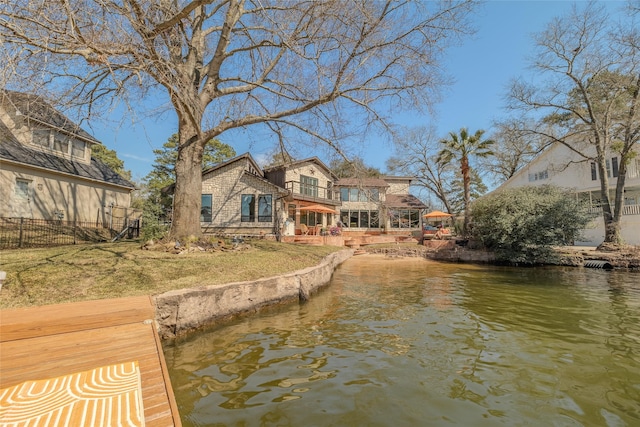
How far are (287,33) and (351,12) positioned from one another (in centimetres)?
176

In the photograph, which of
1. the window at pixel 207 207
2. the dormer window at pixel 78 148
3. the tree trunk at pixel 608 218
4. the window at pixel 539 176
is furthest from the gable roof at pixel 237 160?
the window at pixel 539 176

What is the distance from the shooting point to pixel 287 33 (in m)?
7.58

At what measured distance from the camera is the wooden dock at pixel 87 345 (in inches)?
76.4

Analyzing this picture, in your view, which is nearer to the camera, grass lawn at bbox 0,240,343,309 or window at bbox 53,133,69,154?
grass lawn at bbox 0,240,343,309

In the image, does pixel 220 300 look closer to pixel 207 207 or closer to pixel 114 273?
pixel 114 273

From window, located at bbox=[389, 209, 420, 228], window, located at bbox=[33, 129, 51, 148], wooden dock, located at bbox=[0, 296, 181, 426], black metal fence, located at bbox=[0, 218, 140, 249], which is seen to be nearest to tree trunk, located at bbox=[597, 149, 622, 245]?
window, located at bbox=[389, 209, 420, 228]

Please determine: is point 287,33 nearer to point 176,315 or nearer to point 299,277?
point 299,277

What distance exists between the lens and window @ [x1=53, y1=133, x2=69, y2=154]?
16.8m

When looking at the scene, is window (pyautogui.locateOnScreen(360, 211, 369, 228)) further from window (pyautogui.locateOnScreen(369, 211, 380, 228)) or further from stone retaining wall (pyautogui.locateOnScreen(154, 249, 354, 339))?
stone retaining wall (pyautogui.locateOnScreen(154, 249, 354, 339))

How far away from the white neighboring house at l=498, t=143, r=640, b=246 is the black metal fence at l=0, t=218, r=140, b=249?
2766 centimetres

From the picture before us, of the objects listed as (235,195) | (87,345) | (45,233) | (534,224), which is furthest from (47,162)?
Result: (534,224)

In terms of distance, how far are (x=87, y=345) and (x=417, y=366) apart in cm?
357

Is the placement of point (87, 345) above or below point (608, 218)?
below

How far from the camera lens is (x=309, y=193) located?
25.5m
